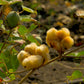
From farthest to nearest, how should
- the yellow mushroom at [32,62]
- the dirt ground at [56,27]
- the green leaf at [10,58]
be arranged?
the dirt ground at [56,27]
the green leaf at [10,58]
the yellow mushroom at [32,62]

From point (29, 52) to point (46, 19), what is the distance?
342 cm

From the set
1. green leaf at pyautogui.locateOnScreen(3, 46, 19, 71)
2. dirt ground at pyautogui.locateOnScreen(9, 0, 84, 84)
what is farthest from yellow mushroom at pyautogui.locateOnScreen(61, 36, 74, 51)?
dirt ground at pyautogui.locateOnScreen(9, 0, 84, 84)

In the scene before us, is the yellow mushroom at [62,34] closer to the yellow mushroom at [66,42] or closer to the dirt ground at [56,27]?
the yellow mushroom at [66,42]

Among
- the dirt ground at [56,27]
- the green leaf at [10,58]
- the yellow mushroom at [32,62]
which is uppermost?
the yellow mushroom at [32,62]

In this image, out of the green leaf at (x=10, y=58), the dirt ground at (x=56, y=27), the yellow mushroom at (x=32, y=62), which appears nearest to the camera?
the yellow mushroom at (x=32, y=62)

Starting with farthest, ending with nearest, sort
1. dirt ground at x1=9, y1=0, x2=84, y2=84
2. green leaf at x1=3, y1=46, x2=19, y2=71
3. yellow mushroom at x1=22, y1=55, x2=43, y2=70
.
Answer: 1. dirt ground at x1=9, y1=0, x2=84, y2=84
2. green leaf at x1=3, y1=46, x2=19, y2=71
3. yellow mushroom at x1=22, y1=55, x2=43, y2=70

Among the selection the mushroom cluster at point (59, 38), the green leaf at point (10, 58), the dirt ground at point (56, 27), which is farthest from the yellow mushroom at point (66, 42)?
the dirt ground at point (56, 27)

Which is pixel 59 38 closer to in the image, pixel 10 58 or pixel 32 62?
pixel 32 62

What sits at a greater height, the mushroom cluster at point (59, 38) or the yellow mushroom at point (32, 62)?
the mushroom cluster at point (59, 38)

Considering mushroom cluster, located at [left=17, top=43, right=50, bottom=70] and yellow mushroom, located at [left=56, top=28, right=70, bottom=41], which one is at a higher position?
yellow mushroom, located at [left=56, top=28, right=70, bottom=41]

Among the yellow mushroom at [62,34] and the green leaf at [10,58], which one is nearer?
the yellow mushroom at [62,34]

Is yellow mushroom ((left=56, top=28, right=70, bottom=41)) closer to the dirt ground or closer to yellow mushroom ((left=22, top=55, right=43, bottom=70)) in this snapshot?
yellow mushroom ((left=22, top=55, right=43, bottom=70))

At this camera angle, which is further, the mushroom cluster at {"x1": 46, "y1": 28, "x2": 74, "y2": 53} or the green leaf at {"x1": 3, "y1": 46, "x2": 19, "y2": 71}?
the green leaf at {"x1": 3, "y1": 46, "x2": 19, "y2": 71}

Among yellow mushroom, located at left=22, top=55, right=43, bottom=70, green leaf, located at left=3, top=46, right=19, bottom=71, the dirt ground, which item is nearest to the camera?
yellow mushroom, located at left=22, top=55, right=43, bottom=70
